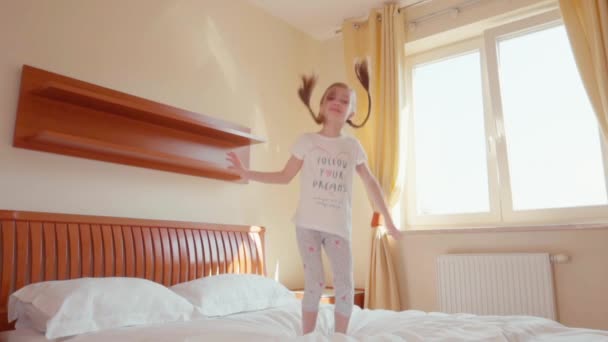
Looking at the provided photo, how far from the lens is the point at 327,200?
1.68 metres

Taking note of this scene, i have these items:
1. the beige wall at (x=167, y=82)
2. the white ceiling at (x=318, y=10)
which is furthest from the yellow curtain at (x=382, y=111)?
the beige wall at (x=167, y=82)

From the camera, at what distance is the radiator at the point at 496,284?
8.77 ft

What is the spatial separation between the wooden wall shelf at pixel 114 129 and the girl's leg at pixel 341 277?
4.22 ft

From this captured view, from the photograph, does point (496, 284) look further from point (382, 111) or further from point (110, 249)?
point (110, 249)

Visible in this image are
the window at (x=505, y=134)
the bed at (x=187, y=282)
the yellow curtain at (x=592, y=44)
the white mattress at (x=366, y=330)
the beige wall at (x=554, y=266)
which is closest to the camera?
the white mattress at (x=366, y=330)

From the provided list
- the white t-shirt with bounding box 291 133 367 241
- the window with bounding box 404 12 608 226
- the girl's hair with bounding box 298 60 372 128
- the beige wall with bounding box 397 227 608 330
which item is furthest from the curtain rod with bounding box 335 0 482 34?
the white t-shirt with bounding box 291 133 367 241

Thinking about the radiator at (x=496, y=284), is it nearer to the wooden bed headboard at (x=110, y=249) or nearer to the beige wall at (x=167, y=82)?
the beige wall at (x=167, y=82)

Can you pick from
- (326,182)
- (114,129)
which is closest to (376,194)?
(326,182)

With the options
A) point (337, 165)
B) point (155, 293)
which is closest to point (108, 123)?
point (155, 293)

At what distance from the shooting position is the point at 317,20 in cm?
390

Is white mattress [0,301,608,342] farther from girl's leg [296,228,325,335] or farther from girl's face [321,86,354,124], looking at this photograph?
girl's face [321,86,354,124]

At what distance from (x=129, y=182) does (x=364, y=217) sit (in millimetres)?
1864

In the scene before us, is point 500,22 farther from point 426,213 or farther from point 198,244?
point 198,244

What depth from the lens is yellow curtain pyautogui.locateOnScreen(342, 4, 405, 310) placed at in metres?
3.21
